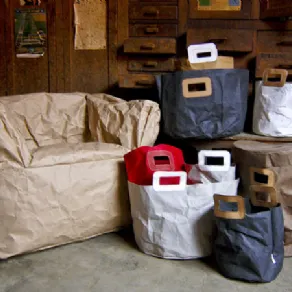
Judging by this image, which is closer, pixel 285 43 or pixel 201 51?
pixel 201 51

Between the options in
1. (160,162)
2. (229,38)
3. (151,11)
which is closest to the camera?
(160,162)

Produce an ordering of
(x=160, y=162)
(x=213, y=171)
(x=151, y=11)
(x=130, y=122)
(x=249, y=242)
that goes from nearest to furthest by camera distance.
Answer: (x=249, y=242), (x=213, y=171), (x=160, y=162), (x=130, y=122), (x=151, y=11)

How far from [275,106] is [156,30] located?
0.89 metres

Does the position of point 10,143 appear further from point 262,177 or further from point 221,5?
point 221,5

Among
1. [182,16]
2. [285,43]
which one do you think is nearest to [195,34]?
[182,16]

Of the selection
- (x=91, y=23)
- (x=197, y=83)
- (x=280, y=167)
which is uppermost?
(x=91, y=23)

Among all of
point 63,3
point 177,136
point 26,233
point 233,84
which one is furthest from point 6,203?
point 63,3

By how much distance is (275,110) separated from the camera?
88.5 inches

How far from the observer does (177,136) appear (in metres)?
2.25

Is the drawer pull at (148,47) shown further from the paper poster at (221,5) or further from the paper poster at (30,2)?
the paper poster at (30,2)

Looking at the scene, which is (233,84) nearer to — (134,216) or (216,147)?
(216,147)

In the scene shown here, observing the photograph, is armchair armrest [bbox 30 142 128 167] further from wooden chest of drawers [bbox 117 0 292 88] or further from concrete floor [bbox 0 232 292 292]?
wooden chest of drawers [bbox 117 0 292 88]

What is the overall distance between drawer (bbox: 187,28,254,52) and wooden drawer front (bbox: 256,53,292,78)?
0.10 metres

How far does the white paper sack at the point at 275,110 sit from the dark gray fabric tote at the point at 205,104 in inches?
5.0
